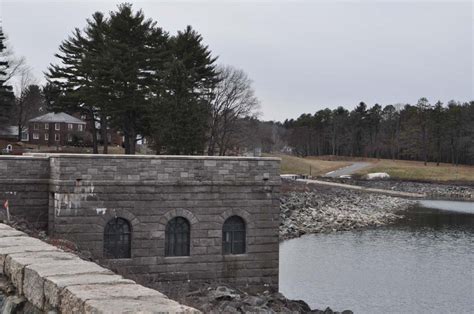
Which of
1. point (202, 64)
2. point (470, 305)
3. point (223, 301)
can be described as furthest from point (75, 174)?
point (202, 64)

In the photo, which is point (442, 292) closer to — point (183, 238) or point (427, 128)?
point (183, 238)

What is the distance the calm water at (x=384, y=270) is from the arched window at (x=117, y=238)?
696 cm

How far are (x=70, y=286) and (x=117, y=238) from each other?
14.0 m

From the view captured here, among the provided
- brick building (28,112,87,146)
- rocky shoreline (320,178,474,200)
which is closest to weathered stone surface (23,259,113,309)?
brick building (28,112,87,146)

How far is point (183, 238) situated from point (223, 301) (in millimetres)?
3261

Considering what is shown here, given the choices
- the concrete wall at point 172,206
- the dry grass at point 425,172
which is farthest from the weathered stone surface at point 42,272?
the dry grass at point 425,172

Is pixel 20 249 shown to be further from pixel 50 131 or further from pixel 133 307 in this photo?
pixel 50 131

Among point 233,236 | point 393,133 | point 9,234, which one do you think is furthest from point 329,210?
point 393,133

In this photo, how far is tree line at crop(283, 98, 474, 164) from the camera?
340ft

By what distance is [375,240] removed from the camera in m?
37.7

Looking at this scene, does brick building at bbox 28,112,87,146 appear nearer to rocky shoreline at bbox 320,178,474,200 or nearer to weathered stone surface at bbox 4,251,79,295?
rocky shoreline at bbox 320,178,474,200

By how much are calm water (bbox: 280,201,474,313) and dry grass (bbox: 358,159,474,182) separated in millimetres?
50277

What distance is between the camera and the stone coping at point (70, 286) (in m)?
4.19

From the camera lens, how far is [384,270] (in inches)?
1098
